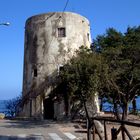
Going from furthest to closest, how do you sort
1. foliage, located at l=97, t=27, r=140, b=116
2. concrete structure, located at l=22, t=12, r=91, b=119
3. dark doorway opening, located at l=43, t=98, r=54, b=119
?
1. dark doorway opening, located at l=43, t=98, r=54, b=119
2. concrete structure, located at l=22, t=12, r=91, b=119
3. foliage, located at l=97, t=27, r=140, b=116

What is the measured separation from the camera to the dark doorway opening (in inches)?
1334

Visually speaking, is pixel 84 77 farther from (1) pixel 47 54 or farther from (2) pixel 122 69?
(1) pixel 47 54

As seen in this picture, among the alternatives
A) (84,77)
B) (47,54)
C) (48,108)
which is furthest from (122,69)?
(48,108)

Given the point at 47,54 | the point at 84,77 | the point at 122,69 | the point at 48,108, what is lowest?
the point at 48,108

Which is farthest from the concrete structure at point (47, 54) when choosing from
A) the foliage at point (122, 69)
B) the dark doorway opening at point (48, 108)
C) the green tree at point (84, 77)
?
the green tree at point (84, 77)

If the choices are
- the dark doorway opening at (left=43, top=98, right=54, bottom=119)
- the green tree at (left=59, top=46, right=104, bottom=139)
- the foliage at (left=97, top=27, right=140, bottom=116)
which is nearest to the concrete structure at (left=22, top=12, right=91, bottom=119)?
the dark doorway opening at (left=43, top=98, right=54, bottom=119)

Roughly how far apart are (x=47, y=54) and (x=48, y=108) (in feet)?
16.6

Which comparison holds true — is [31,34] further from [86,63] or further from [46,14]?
[86,63]

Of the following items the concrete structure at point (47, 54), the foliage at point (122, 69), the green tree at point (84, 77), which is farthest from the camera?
the concrete structure at point (47, 54)

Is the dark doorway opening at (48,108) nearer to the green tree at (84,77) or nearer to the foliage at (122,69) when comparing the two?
the foliage at (122,69)

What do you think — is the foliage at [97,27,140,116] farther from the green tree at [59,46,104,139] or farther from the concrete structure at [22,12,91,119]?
the concrete structure at [22,12,91,119]

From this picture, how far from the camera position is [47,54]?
1319 inches

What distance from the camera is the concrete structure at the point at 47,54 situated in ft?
109

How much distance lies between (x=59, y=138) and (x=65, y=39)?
16330 millimetres
